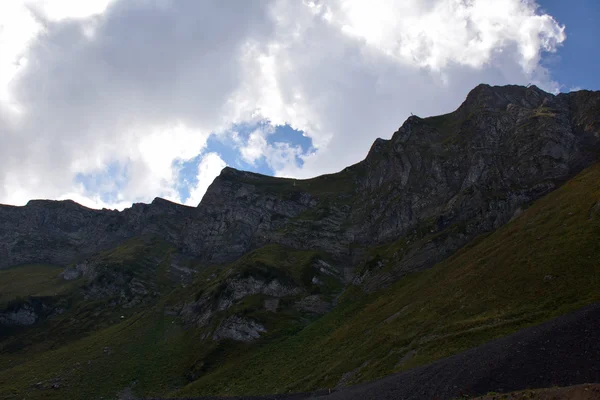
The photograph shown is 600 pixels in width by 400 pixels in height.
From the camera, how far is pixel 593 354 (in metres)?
29.8

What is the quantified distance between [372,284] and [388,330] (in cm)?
4393

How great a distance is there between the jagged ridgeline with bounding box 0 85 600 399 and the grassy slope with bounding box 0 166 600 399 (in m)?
0.40

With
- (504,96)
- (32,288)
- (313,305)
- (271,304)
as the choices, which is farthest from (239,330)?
(504,96)

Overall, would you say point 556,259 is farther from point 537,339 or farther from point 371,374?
point 371,374

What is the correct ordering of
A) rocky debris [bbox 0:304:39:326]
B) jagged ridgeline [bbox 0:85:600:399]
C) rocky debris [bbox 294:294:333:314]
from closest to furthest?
jagged ridgeline [bbox 0:85:600:399] → rocky debris [bbox 294:294:333:314] → rocky debris [bbox 0:304:39:326]

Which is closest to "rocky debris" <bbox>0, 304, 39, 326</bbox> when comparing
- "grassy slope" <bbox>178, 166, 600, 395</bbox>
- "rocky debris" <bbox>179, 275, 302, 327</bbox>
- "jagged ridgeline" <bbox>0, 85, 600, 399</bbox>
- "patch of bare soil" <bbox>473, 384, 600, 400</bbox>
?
"jagged ridgeline" <bbox>0, 85, 600, 399</bbox>

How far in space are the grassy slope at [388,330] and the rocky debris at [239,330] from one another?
9.87 ft

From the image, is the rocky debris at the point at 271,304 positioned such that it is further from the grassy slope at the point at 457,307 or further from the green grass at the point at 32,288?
the green grass at the point at 32,288

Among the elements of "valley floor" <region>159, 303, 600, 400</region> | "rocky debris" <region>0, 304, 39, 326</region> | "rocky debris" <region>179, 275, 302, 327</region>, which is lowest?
"valley floor" <region>159, 303, 600, 400</region>

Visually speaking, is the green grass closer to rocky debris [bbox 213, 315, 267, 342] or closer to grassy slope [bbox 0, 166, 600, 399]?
grassy slope [bbox 0, 166, 600, 399]

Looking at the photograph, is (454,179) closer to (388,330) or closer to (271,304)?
(271,304)

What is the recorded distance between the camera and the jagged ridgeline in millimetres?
59062

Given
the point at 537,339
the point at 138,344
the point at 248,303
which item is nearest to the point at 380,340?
the point at 537,339

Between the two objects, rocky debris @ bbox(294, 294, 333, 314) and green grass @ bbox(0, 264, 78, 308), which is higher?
green grass @ bbox(0, 264, 78, 308)
